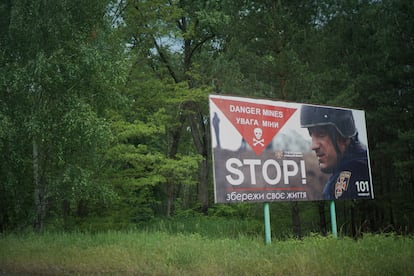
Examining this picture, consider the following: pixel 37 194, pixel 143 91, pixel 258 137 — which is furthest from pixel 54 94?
pixel 258 137

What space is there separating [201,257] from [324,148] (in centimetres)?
548

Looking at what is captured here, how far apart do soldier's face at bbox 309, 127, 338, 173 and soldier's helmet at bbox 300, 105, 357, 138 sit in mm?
215

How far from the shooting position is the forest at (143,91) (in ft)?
54.0

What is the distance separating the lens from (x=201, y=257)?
8.77 metres

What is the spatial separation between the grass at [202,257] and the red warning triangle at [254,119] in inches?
94.9

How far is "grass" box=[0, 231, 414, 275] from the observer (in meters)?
7.37

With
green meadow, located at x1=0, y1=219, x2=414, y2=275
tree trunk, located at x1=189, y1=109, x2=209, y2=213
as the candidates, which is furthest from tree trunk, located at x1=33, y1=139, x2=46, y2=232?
tree trunk, located at x1=189, y1=109, x2=209, y2=213

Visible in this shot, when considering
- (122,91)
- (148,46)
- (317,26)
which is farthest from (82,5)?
(317,26)

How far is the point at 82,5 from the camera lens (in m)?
17.6

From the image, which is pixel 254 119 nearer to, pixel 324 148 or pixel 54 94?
pixel 324 148

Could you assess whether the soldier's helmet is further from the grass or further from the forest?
the forest

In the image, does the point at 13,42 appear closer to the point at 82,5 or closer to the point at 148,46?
the point at 82,5

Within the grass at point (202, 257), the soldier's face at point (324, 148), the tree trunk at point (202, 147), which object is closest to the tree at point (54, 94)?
the grass at point (202, 257)

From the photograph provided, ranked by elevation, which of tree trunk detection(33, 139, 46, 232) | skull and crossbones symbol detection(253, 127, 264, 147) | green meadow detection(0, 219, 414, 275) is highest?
skull and crossbones symbol detection(253, 127, 264, 147)
